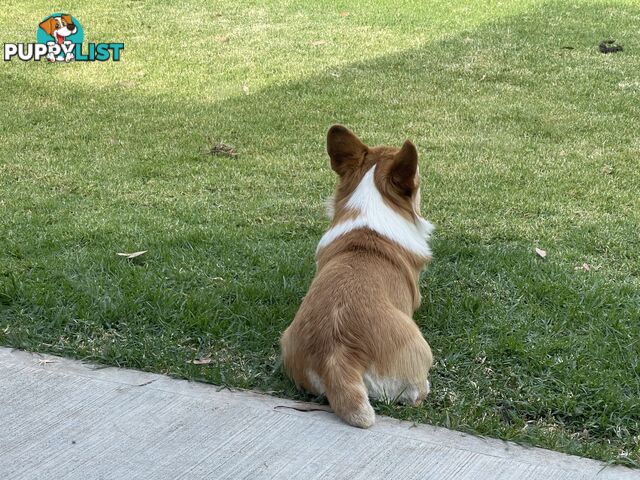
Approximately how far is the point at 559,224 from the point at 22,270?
3.59 m

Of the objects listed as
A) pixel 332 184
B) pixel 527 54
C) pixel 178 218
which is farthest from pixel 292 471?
pixel 527 54

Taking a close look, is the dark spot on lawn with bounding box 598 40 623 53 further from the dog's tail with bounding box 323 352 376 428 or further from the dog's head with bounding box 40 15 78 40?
the dog's tail with bounding box 323 352 376 428

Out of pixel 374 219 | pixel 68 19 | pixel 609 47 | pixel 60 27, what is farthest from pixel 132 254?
pixel 68 19

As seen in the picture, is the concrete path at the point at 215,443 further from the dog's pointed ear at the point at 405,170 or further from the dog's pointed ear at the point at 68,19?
the dog's pointed ear at the point at 68,19

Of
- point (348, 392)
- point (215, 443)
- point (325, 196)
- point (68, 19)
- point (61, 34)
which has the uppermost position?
point (68, 19)

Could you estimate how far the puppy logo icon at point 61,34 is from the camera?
1102 cm

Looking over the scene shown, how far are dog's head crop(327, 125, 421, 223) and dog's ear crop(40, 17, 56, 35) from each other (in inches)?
372

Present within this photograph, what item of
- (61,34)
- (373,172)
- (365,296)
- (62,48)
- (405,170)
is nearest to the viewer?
(365,296)

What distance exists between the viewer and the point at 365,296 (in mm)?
3545

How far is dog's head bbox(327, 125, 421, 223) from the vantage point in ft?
13.1

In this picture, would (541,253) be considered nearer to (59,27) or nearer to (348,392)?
(348,392)

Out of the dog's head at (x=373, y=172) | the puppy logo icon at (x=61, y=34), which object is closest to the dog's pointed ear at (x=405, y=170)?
the dog's head at (x=373, y=172)

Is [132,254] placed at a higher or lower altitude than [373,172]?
lower

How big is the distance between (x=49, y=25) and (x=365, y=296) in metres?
10.6
